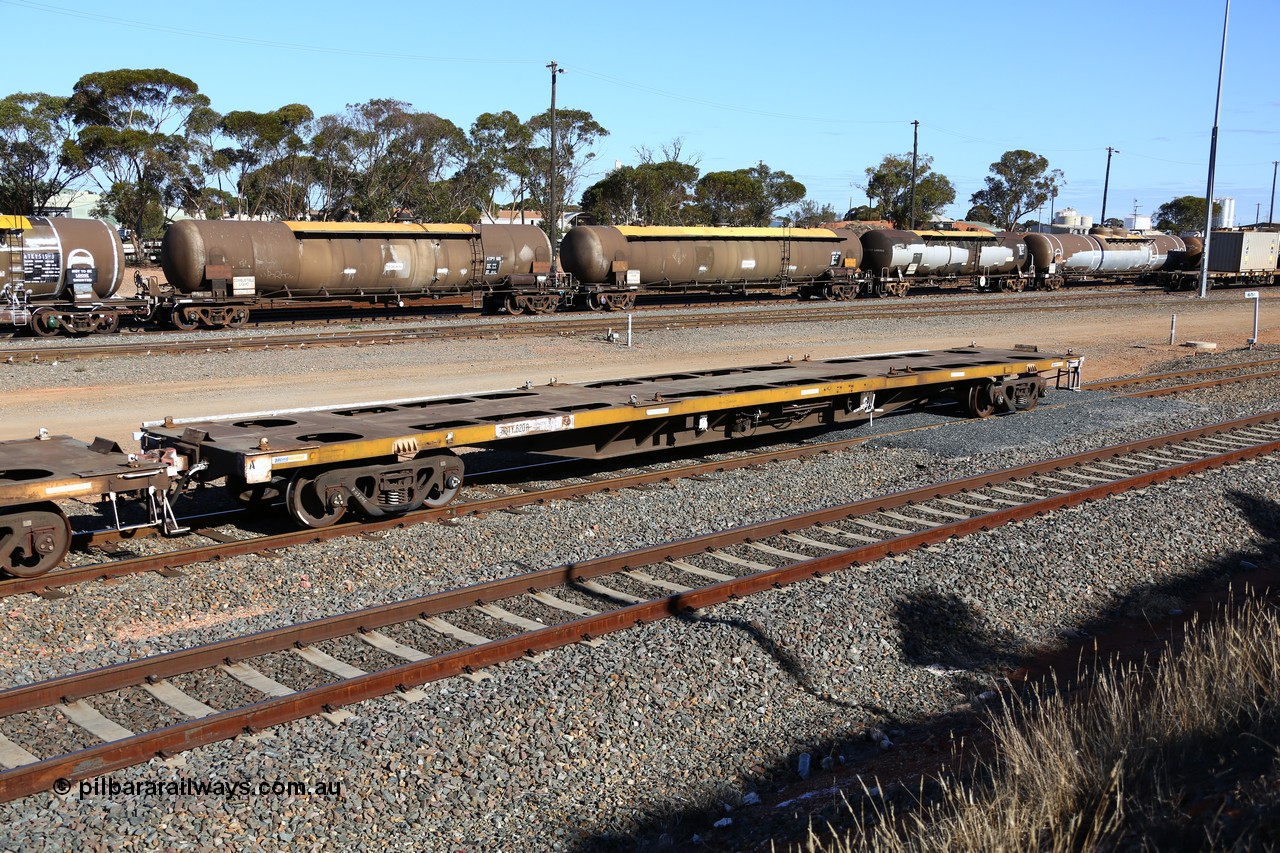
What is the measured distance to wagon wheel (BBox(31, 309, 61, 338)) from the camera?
2639 cm

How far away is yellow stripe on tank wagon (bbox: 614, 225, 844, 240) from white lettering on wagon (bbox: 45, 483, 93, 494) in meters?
29.4

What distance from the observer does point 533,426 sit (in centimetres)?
1119

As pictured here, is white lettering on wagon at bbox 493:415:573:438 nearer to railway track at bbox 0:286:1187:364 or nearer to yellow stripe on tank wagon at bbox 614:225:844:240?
railway track at bbox 0:286:1187:364

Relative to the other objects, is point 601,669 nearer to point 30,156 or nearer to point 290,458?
point 290,458

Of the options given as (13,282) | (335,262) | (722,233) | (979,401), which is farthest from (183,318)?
(979,401)

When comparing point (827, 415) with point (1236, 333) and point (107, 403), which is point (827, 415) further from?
point (1236, 333)

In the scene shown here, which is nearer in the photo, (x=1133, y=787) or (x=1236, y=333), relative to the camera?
(x=1133, y=787)

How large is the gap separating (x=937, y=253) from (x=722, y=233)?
1283 cm

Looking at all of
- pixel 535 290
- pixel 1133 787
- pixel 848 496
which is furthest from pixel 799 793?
pixel 535 290

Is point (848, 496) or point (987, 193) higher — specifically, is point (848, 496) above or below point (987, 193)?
below

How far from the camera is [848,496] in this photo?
12.2m

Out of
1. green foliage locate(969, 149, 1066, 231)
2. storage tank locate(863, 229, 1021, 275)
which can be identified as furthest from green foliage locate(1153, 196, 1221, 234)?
storage tank locate(863, 229, 1021, 275)

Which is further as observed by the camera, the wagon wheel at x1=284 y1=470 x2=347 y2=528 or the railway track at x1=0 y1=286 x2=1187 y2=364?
the railway track at x1=0 y1=286 x2=1187 y2=364

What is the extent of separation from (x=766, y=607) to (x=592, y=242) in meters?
28.9
